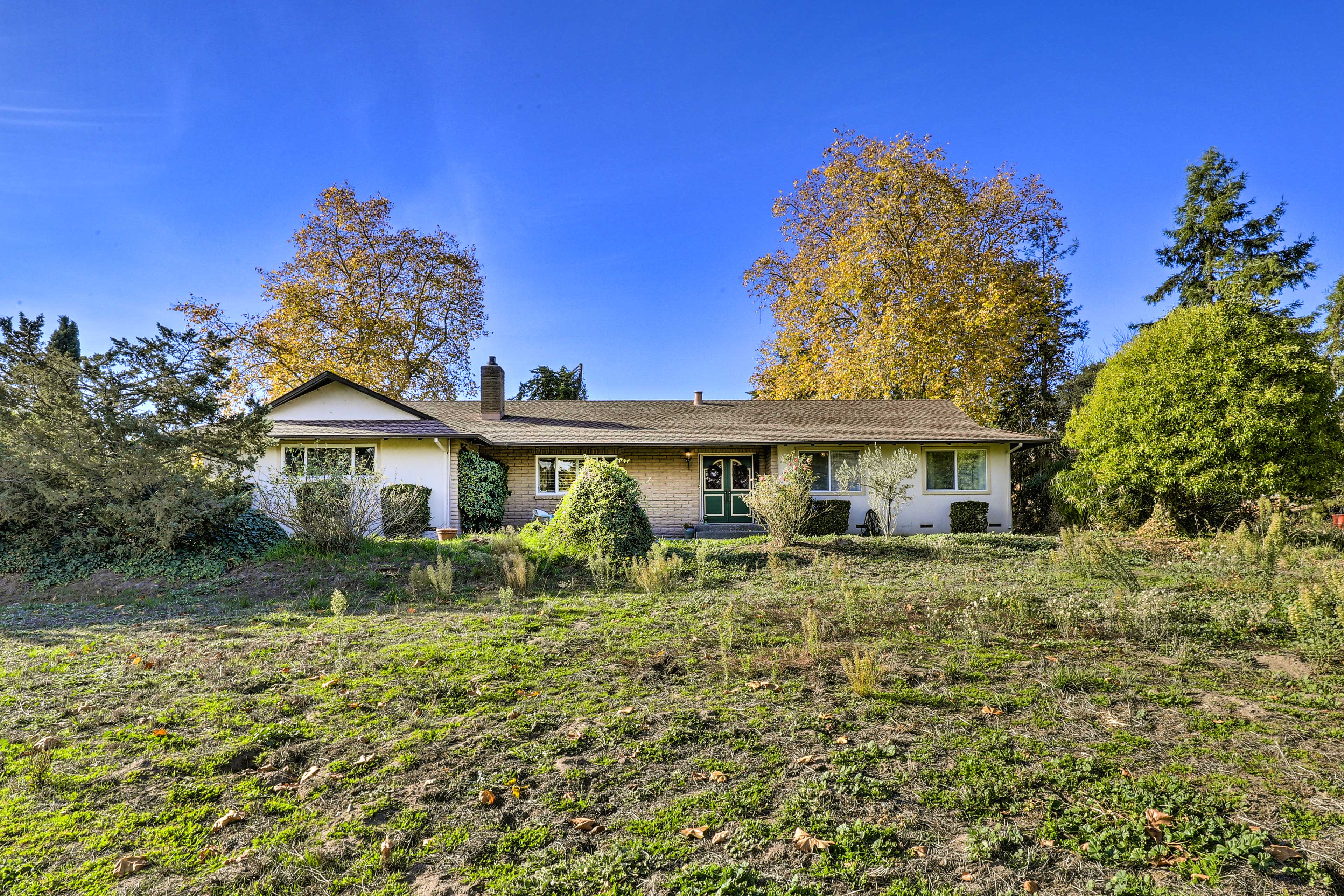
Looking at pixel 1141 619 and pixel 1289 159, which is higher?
pixel 1289 159

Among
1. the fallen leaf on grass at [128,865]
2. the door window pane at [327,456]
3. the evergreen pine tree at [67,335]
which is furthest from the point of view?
the evergreen pine tree at [67,335]

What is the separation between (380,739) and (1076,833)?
11.6 ft

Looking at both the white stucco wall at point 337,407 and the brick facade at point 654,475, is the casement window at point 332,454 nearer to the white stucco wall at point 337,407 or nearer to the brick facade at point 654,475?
the white stucco wall at point 337,407

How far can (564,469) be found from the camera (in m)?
18.5

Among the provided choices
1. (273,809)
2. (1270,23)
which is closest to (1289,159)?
(1270,23)

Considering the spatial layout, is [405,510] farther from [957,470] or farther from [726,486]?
[957,470]

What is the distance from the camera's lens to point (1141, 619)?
5641 millimetres

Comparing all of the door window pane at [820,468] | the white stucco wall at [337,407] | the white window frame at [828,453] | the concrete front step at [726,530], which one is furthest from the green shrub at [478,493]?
the door window pane at [820,468]

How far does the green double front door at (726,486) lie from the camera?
1831 centimetres

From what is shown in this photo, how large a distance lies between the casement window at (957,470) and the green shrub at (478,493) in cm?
1180

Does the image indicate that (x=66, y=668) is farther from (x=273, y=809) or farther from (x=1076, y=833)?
(x=1076, y=833)

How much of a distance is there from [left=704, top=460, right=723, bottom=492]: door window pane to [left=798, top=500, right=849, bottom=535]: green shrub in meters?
3.21

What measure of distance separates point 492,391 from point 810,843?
1809cm

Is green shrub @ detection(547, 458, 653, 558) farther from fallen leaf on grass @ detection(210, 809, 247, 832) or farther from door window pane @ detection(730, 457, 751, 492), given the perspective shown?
door window pane @ detection(730, 457, 751, 492)
